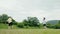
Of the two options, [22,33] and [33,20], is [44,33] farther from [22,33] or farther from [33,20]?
[33,20]

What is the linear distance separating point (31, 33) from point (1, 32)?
4.71 feet

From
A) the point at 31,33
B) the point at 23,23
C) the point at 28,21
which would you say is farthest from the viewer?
the point at 28,21

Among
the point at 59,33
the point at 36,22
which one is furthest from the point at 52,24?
the point at 59,33

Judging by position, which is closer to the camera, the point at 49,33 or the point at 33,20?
the point at 49,33

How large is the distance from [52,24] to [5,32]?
29.2ft

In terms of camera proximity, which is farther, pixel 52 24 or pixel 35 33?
pixel 52 24

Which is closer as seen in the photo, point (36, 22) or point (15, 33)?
point (15, 33)

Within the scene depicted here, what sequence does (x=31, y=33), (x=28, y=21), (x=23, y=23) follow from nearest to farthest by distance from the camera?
1. (x=31, y=33)
2. (x=23, y=23)
3. (x=28, y=21)

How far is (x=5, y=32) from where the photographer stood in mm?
11477

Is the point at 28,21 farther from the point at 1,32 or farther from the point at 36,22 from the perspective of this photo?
the point at 1,32

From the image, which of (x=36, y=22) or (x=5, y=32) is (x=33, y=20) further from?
(x=5, y=32)

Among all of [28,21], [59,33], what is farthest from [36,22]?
[59,33]

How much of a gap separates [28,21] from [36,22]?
0.77m

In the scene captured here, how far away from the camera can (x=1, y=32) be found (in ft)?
37.6
